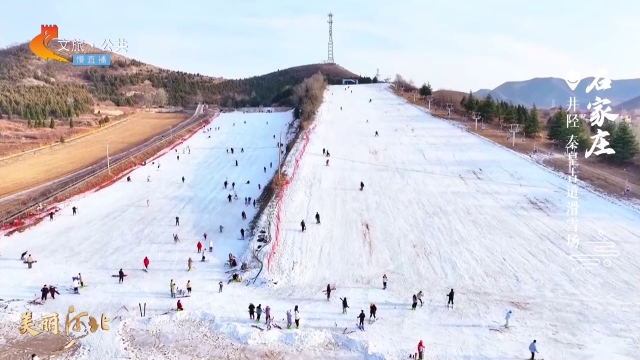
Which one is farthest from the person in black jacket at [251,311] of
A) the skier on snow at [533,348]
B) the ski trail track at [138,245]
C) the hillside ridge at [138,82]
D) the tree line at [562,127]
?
the hillside ridge at [138,82]

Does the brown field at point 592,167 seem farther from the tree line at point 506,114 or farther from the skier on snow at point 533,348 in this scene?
the skier on snow at point 533,348

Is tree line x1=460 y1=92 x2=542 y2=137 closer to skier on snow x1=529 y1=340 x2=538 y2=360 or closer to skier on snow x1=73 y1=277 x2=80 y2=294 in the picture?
A: skier on snow x1=529 y1=340 x2=538 y2=360

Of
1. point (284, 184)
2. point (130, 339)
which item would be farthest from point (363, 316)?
point (284, 184)

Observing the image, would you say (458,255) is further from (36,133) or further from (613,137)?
(36,133)

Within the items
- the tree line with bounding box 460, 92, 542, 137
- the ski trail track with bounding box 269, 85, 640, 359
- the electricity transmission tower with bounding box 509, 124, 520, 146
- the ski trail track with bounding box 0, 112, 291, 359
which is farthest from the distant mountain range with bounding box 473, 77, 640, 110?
the ski trail track with bounding box 0, 112, 291, 359

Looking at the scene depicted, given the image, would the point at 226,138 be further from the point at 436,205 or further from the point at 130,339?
the point at 130,339

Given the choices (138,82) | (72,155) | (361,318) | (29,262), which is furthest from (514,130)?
(138,82)
